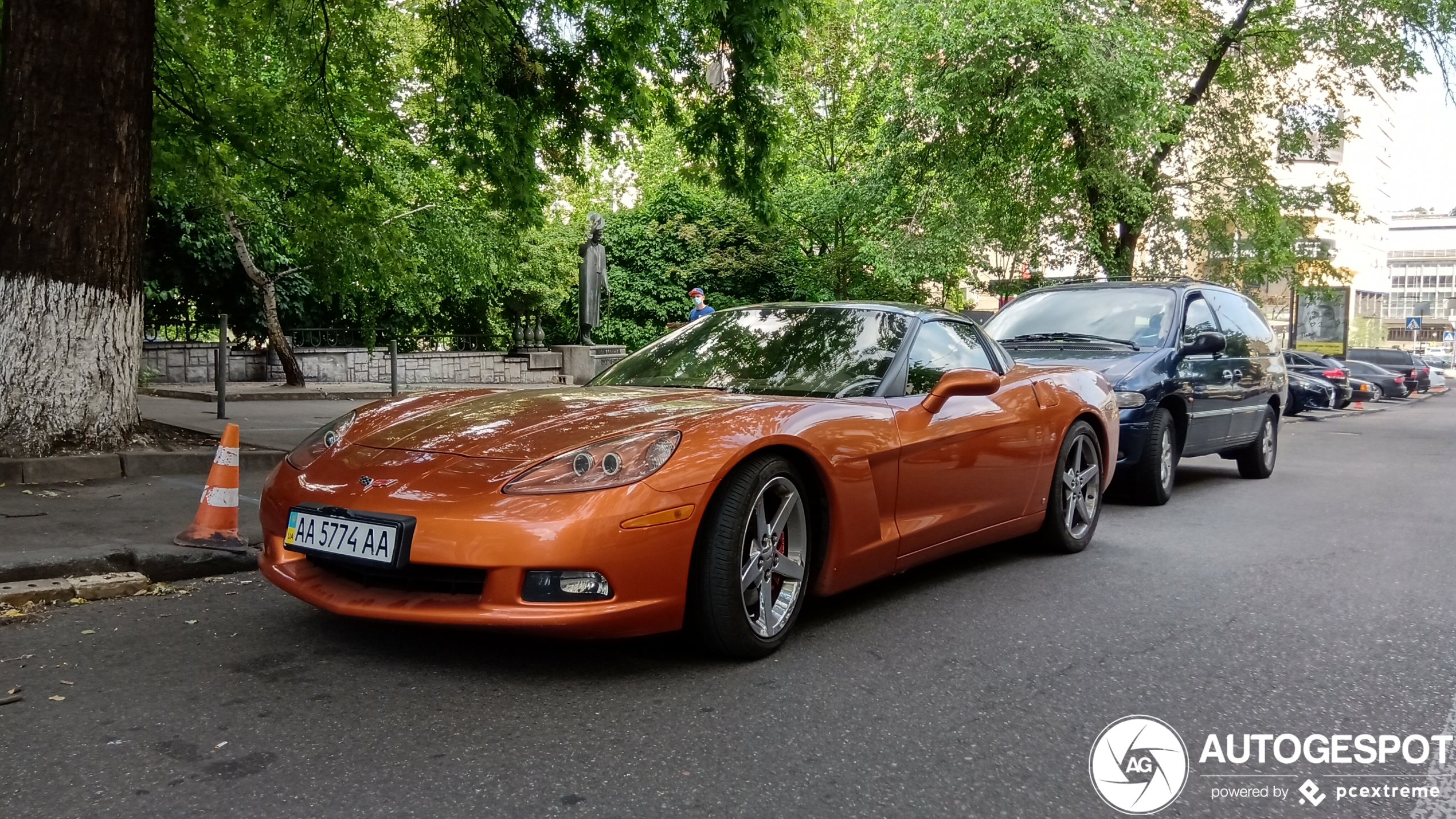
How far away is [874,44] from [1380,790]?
18.3 metres

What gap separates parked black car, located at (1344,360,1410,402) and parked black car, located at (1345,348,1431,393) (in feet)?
2.50

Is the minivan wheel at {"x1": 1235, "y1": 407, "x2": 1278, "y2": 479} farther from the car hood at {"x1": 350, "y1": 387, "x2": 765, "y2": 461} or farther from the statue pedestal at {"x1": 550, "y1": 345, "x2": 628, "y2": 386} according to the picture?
the statue pedestal at {"x1": 550, "y1": 345, "x2": 628, "y2": 386}

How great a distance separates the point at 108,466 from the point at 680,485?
209 inches

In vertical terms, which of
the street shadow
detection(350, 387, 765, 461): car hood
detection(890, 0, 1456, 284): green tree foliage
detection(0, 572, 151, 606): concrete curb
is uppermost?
detection(890, 0, 1456, 284): green tree foliage

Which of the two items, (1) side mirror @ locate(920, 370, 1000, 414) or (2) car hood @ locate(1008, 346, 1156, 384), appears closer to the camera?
(1) side mirror @ locate(920, 370, 1000, 414)

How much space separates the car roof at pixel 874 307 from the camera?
5.15m

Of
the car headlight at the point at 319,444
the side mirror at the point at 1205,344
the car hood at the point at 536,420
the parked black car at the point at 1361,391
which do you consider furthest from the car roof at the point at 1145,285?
the parked black car at the point at 1361,391

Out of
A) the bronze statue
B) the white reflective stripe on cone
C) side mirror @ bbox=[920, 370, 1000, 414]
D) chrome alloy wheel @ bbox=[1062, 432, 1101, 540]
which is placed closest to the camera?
side mirror @ bbox=[920, 370, 1000, 414]

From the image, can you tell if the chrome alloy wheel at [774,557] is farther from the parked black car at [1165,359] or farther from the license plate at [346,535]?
the parked black car at [1165,359]

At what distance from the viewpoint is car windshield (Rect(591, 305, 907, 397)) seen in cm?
460

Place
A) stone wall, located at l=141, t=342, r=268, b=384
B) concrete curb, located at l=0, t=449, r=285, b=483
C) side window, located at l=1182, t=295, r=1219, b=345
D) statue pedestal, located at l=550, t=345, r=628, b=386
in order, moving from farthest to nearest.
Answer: statue pedestal, located at l=550, t=345, r=628, b=386, stone wall, located at l=141, t=342, r=268, b=384, side window, located at l=1182, t=295, r=1219, b=345, concrete curb, located at l=0, t=449, r=285, b=483

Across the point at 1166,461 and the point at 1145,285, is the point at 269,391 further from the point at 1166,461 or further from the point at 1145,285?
the point at 1166,461

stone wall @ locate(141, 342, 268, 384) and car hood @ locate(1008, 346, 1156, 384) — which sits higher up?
car hood @ locate(1008, 346, 1156, 384)

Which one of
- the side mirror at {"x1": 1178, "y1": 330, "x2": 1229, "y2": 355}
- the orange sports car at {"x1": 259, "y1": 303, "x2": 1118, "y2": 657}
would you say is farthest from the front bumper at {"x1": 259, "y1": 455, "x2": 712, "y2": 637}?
the side mirror at {"x1": 1178, "y1": 330, "x2": 1229, "y2": 355}
